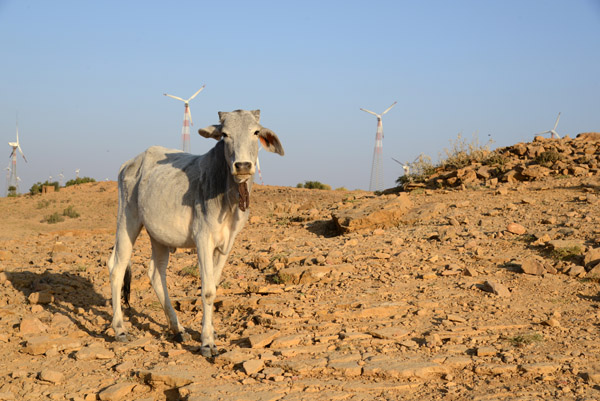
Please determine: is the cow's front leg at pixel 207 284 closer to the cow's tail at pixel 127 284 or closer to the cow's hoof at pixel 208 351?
the cow's hoof at pixel 208 351

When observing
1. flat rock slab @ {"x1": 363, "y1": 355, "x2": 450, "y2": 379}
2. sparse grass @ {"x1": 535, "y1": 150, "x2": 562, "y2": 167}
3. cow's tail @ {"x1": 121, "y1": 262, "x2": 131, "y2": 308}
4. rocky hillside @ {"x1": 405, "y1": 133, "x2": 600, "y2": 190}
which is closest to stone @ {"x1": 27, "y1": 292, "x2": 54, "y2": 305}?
cow's tail @ {"x1": 121, "y1": 262, "x2": 131, "y2": 308}

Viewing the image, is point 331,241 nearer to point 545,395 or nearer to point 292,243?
point 292,243

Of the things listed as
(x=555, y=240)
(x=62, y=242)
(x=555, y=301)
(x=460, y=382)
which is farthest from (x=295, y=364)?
(x=62, y=242)

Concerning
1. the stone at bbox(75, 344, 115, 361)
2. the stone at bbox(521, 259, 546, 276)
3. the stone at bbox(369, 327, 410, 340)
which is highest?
the stone at bbox(521, 259, 546, 276)

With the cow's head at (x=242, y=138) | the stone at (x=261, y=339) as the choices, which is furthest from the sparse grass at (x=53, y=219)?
the stone at (x=261, y=339)

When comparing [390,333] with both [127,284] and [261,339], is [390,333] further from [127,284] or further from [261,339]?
[127,284]

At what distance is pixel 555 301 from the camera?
24.5 feet

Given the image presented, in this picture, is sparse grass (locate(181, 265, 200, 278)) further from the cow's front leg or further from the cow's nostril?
the cow's nostril

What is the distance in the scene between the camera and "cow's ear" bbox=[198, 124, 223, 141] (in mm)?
6398

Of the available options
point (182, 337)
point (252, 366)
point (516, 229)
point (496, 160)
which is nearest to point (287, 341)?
point (252, 366)

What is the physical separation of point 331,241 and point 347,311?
Result: 13.6 ft

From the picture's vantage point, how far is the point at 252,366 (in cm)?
570

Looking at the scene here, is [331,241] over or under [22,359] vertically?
over

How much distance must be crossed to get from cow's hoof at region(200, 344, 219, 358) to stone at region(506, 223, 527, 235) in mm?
6344
